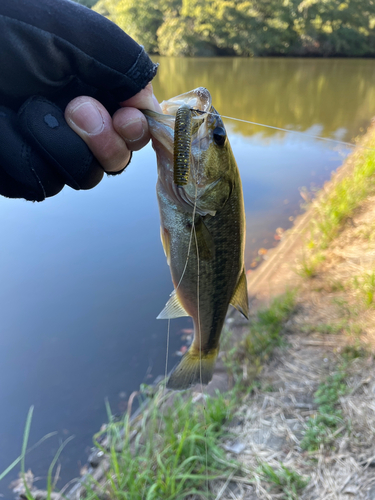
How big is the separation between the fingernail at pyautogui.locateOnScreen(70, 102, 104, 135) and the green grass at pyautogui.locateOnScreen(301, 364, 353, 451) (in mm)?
2576

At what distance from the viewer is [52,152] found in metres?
1.37

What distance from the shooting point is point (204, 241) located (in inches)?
64.5

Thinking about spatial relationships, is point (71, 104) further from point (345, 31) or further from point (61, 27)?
point (345, 31)

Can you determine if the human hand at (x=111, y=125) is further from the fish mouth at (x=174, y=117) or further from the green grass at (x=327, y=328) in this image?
the green grass at (x=327, y=328)

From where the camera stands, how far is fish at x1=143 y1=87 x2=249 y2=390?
4.95 feet

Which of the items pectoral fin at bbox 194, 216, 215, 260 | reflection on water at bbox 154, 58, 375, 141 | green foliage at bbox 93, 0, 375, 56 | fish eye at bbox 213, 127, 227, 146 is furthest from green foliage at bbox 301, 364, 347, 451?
green foliage at bbox 93, 0, 375, 56

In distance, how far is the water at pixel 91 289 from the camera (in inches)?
149

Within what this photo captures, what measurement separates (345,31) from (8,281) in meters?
34.0

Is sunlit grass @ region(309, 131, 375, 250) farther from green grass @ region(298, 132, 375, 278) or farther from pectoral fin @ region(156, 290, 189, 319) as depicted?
pectoral fin @ region(156, 290, 189, 319)

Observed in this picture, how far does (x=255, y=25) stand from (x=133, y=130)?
34.3 meters

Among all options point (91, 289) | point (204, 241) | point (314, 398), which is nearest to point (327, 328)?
point (314, 398)

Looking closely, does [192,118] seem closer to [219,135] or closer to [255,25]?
[219,135]

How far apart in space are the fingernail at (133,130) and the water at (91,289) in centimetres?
326

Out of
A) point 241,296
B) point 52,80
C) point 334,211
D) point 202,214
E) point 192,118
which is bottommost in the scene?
point 334,211
